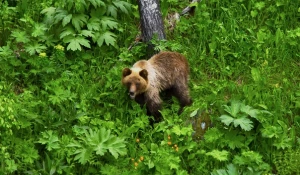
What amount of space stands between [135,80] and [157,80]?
0.50 meters

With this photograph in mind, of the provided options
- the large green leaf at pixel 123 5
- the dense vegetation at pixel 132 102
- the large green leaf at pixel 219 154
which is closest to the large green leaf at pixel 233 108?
A: the dense vegetation at pixel 132 102

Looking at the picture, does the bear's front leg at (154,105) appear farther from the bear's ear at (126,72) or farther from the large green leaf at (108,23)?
the large green leaf at (108,23)

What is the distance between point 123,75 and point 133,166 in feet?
4.51

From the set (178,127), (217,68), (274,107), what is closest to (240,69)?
(217,68)

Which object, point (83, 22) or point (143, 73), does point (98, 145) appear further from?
point (83, 22)

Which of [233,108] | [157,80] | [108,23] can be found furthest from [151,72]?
[233,108]

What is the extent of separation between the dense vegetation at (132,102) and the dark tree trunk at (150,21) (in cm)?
17

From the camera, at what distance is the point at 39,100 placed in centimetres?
750

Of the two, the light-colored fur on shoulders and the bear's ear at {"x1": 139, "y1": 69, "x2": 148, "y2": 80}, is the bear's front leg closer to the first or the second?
the light-colored fur on shoulders

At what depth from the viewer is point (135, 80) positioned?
7.37 metres

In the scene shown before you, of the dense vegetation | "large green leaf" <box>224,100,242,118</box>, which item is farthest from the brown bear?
"large green leaf" <box>224,100,242,118</box>

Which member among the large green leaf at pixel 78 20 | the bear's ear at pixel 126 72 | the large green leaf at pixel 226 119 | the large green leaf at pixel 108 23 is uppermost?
the large green leaf at pixel 78 20

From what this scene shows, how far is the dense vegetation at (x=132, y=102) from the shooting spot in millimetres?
6699

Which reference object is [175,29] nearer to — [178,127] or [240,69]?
[240,69]
